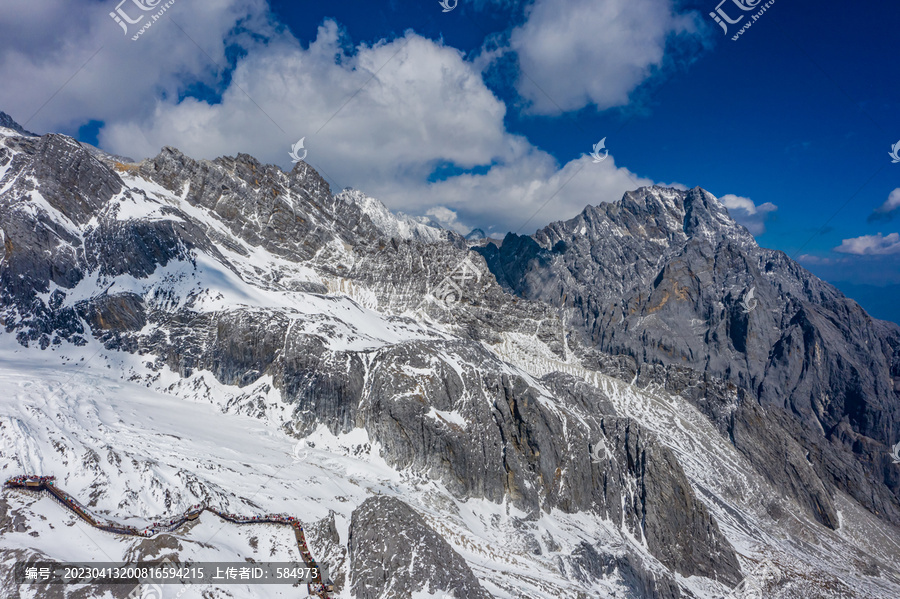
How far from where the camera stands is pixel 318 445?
→ 85688 millimetres

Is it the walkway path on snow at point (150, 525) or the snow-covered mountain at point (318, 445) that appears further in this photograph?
the snow-covered mountain at point (318, 445)

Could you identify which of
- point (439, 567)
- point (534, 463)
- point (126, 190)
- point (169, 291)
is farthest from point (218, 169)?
point (439, 567)

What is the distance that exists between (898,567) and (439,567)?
140 metres

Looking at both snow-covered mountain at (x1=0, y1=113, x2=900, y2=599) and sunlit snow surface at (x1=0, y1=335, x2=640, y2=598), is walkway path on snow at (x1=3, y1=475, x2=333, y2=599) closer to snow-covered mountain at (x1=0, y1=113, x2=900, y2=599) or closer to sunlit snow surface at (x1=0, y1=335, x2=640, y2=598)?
sunlit snow surface at (x1=0, y1=335, x2=640, y2=598)

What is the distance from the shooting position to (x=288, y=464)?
72.2 m

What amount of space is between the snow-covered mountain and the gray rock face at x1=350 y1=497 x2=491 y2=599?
0.22 meters

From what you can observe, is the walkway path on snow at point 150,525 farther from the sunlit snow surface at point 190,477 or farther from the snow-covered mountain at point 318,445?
the snow-covered mountain at point 318,445

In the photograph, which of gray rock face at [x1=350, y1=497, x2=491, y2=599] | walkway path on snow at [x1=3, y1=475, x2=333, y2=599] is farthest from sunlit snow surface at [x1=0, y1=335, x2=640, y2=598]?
gray rock face at [x1=350, y1=497, x2=491, y2=599]

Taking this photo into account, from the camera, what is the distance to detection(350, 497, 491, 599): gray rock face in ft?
148

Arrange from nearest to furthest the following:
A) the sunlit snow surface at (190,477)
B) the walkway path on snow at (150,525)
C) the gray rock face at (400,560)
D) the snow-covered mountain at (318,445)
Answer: the walkway path on snow at (150,525) < the sunlit snow surface at (190,477) < the gray rock face at (400,560) < the snow-covered mountain at (318,445)

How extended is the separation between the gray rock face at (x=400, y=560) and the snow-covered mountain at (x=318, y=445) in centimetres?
22

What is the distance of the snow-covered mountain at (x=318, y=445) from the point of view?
47594mm

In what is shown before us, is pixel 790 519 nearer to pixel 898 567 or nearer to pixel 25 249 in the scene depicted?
pixel 898 567

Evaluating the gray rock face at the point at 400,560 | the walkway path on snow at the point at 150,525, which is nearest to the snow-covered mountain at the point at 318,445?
the gray rock face at the point at 400,560
